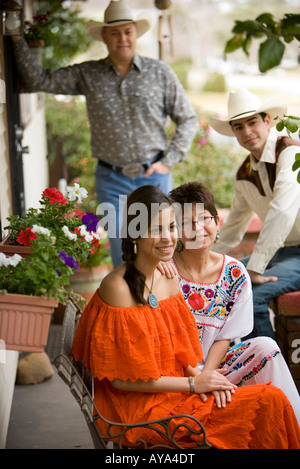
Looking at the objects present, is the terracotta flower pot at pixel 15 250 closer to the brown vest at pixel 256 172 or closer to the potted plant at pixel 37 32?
the brown vest at pixel 256 172

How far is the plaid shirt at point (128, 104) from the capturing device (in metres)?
4.25

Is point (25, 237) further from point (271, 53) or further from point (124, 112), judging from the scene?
point (124, 112)

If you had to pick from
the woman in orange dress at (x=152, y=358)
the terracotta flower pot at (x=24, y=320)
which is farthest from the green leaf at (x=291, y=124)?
the terracotta flower pot at (x=24, y=320)

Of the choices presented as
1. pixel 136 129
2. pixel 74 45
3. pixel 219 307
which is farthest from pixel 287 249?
pixel 74 45

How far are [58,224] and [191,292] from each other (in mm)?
677

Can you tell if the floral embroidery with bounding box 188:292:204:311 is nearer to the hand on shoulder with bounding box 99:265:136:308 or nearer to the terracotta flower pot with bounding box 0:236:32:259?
the hand on shoulder with bounding box 99:265:136:308

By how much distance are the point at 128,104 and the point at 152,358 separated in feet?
8.27

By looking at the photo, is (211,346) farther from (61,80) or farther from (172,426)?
(61,80)

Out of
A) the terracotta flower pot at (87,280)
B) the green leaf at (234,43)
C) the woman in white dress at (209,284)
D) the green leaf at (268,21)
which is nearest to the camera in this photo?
the green leaf at (268,21)

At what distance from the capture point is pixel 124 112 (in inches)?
169

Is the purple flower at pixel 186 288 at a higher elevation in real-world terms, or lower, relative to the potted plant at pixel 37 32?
lower

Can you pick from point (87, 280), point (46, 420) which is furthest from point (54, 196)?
point (87, 280)

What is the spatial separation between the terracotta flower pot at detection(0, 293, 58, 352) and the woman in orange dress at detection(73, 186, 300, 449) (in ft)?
1.00

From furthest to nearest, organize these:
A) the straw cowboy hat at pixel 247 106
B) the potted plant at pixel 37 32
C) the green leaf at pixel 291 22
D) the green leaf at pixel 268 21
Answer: the potted plant at pixel 37 32 < the straw cowboy hat at pixel 247 106 < the green leaf at pixel 268 21 < the green leaf at pixel 291 22
